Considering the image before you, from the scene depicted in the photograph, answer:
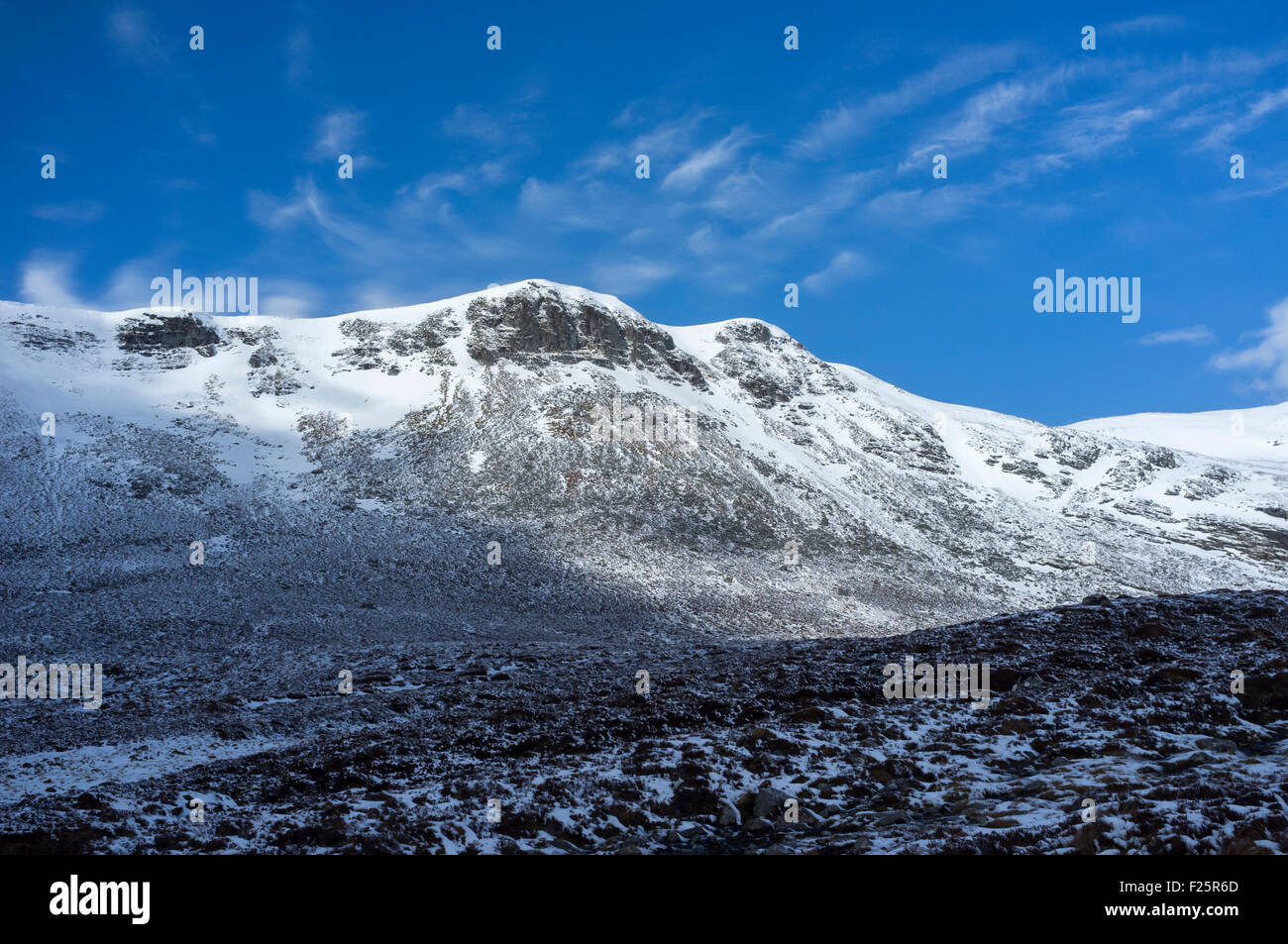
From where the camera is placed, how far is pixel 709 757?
624 inches

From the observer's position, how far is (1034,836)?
1099 centimetres

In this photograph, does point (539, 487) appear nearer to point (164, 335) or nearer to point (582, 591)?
point (582, 591)

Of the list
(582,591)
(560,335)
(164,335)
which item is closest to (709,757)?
(582,591)

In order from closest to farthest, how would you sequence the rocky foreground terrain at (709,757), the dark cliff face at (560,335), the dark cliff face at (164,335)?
the rocky foreground terrain at (709,757), the dark cliff face at (164,335), the dark cliff face at (560,335)

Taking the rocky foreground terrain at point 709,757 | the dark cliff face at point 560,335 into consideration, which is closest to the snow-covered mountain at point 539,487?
the dark cliff face at point 560,335

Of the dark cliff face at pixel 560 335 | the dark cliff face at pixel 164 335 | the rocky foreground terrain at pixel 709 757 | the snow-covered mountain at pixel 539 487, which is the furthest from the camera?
the dark cliff face at pixel 560 335

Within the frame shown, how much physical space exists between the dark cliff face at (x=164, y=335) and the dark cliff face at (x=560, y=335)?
33038 millimetres

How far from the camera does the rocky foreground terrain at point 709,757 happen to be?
1205 cm

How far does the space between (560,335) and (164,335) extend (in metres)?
49.8

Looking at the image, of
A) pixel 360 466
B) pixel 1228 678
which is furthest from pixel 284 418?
pixel 1228 678

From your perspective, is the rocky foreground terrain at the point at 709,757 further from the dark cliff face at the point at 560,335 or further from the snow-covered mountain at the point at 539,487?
the dark cliff face at the point at 560,335

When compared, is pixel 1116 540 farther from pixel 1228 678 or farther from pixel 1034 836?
pixel 1034 836

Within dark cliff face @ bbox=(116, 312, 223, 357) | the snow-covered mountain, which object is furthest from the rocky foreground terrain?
dark cliff face @ bbox=(116, 312, 223, 357)

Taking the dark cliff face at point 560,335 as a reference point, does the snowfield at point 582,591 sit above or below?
below
